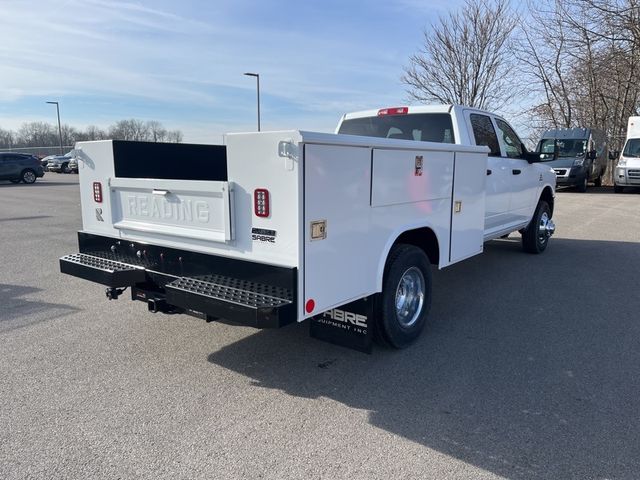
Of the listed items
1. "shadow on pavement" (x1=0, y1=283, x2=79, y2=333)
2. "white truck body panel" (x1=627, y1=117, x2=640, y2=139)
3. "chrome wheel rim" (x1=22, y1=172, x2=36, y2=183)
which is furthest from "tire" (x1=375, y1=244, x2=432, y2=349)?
"chrome wheel rim" (x1=22, y1=172, x2=36, y2=183)

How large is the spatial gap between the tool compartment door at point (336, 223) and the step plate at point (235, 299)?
7.6 inches

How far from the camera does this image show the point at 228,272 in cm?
350

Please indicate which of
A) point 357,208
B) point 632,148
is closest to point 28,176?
point 357,208

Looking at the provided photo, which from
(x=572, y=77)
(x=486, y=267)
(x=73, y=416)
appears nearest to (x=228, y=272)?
(x=73, y=416)

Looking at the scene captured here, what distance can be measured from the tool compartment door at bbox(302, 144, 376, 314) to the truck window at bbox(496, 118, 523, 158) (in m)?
3.92

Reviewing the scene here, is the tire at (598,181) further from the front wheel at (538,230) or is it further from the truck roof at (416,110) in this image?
the truck roof at (416,110)

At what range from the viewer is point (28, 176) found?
26812 millimetres

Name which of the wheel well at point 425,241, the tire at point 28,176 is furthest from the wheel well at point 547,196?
the tire at point 28,176

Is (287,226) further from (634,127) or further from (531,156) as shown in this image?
(634,127)

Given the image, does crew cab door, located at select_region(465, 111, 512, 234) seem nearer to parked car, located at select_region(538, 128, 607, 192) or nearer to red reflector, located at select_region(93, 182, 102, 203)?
red reflector, located at select_region(93, 182, 102, 203)

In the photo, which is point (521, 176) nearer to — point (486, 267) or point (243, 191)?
point (486, 267)

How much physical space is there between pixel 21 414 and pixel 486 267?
6190mm

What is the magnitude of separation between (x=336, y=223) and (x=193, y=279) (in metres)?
1.17

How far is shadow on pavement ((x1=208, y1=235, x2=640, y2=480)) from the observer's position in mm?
2945
